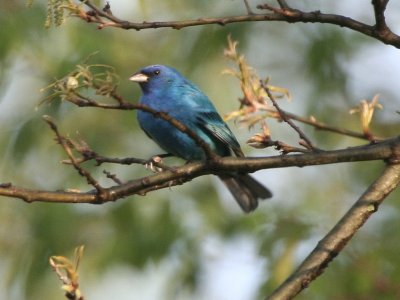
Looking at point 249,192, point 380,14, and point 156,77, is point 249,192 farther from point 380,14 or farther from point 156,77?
point 380,14

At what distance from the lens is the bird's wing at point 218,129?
6.11 meters

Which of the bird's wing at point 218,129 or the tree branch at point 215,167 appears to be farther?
the bird's wing at point 218,129

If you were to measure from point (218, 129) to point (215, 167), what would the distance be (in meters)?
2.67

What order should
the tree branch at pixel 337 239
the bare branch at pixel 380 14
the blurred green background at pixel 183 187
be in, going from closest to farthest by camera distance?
the bare branch at pixel 380 14 → the tree branch at pixel 337 239 → the blurred green background at pixel 183 187

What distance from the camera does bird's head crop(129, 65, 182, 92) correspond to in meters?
6.71

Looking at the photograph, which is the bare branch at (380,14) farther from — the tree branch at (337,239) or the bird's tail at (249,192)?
the bird's tail at (249,192)

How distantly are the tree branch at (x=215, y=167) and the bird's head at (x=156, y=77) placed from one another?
3.19 meters

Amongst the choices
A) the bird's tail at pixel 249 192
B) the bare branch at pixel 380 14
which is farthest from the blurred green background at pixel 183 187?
the bare branch at pixel 380 14

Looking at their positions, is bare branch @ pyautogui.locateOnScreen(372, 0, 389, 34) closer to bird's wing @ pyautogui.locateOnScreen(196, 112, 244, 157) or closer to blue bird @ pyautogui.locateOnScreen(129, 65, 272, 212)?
blue bird @ pyautogui.locateOnScreen(129, 65, 272, 212)

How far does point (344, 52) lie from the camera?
605 centimetres

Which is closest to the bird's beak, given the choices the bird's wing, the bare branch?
the bird's wing

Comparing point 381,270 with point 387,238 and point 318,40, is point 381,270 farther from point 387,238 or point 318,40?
point 318,40

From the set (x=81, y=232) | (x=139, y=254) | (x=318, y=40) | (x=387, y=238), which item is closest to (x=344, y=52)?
(x=318, y=40)

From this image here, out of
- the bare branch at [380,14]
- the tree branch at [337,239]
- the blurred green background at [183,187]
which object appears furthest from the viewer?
the blurred green background at [183,187]
